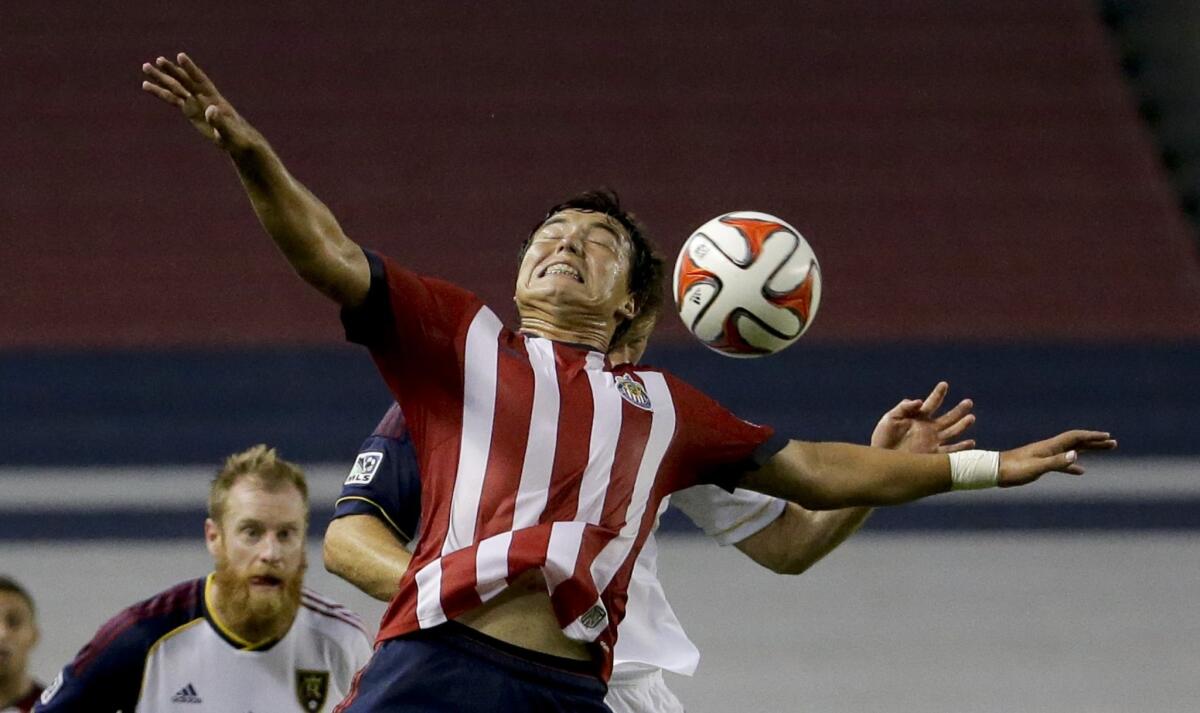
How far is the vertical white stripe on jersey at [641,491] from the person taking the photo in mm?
2855

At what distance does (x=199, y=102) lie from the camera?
2707 mm

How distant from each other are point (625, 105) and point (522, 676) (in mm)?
11780

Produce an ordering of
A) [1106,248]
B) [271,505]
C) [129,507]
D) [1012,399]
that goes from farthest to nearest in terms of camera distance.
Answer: [1106,248]
[1012,399]
[129,507]
[271,505]

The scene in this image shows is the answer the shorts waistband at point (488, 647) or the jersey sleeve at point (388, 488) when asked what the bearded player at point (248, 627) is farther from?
the shorts waistband at point (488, 647)

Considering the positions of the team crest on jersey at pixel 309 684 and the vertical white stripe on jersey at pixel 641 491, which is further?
the team crest on jersey at pixel 309 684

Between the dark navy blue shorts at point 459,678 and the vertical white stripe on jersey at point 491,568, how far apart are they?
0.08m

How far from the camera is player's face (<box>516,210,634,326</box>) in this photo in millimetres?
3174

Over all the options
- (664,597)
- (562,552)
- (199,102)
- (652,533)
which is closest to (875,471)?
(652,533)

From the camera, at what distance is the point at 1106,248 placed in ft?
42.8

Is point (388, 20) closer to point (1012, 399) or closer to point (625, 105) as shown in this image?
point (625, 105)

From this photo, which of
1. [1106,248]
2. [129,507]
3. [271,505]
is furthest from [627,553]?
[1106,248]

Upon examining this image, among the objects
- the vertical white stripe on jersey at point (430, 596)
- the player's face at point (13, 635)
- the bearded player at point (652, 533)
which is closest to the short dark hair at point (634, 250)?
the bearded player at point (652, 533)

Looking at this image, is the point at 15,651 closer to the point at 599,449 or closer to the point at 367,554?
the point at 367,554

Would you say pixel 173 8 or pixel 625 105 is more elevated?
pixel 173 8
